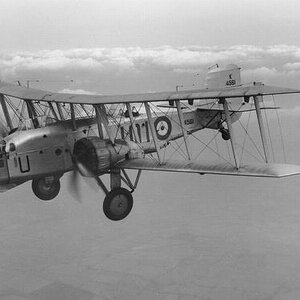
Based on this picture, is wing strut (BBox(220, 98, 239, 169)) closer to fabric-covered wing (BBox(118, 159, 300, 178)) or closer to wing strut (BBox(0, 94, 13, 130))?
fabric-covered wing (BBox(118, 159, 300, 178))

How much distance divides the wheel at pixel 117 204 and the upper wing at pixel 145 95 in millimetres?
3733

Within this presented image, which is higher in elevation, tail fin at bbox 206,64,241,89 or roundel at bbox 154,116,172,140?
tail fin at bbox 206,64,241,89

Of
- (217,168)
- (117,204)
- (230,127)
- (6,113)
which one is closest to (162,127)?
(117,204)

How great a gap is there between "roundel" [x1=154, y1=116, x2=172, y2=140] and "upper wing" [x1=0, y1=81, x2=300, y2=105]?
5210 millimetres

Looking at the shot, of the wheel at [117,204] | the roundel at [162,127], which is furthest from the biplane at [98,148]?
the roundel at [162,127]

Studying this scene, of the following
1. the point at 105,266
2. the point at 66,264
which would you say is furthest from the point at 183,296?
the point at 66,264

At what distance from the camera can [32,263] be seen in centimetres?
19625

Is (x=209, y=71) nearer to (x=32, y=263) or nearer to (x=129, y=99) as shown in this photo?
(x=129, y=99)

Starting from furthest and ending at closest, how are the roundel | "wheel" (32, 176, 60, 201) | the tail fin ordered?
the tail fin → the roundel → "wheel" (32, 176, 60, 201)

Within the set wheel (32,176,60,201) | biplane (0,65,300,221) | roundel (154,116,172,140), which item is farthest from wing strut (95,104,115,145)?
wheel (32,176,60,201)

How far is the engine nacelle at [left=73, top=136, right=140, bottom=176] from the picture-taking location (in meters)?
16.5

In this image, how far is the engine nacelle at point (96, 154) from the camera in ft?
54.1

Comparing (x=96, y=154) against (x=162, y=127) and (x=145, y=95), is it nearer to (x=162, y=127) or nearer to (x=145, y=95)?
(x=145, y=95)

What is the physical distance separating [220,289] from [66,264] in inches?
2682
